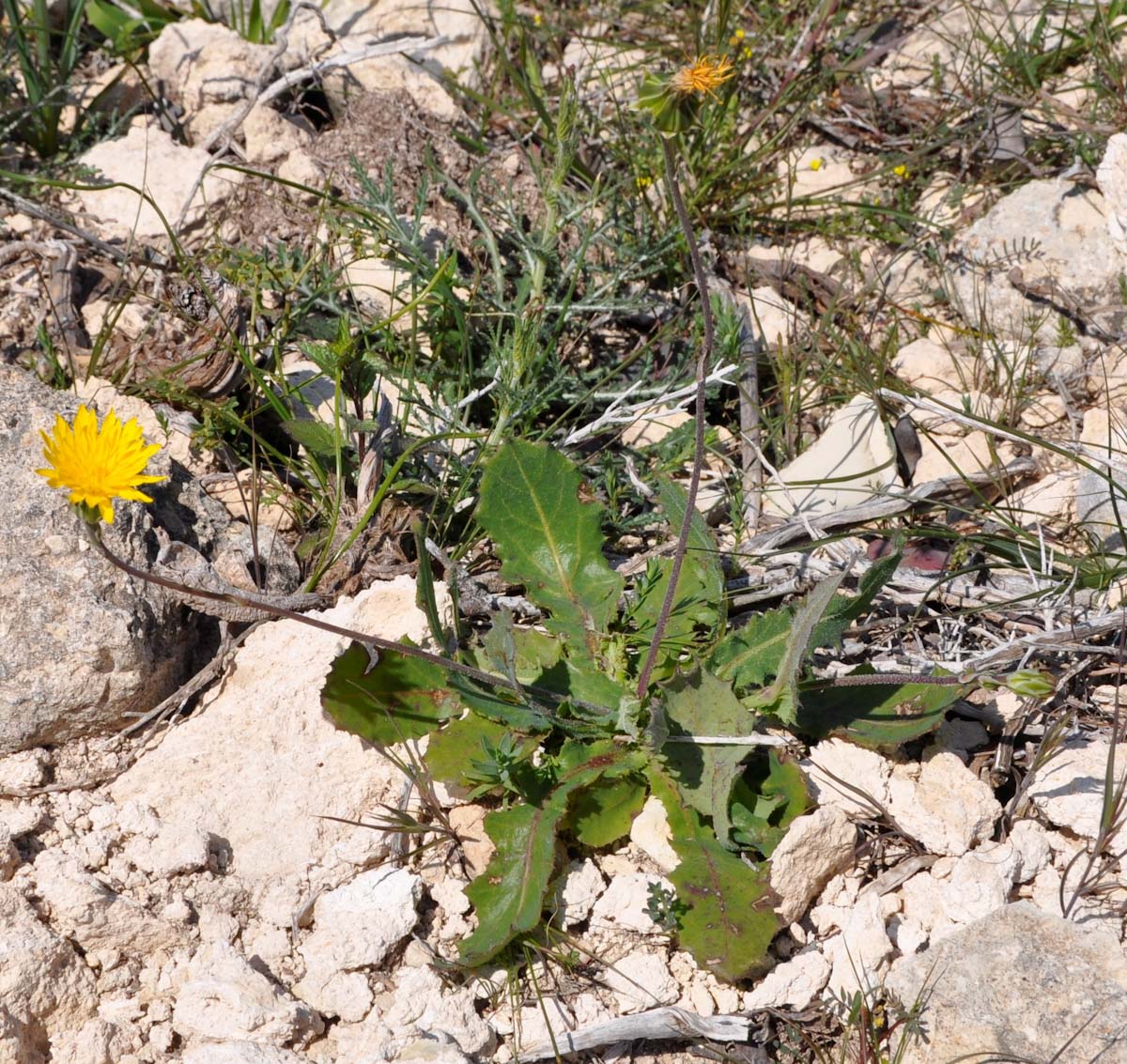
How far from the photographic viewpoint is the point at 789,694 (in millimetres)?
2102

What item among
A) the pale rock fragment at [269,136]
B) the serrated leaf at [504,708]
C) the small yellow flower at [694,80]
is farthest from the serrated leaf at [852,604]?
the pale rock fragment at [269,136]

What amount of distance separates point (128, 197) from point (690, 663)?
2254mm

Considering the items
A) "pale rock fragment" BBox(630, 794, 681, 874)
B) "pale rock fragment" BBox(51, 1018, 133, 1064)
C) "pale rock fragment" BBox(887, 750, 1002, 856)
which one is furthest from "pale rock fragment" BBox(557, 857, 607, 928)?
"pale rock fragment" BBox(51, 1018, 133, 1064)

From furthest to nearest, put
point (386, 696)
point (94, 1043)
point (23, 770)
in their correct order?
point (386, 696)
point (23, 770)
point (94, 1043)

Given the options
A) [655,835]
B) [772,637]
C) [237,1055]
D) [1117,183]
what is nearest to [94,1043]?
[237,1055]

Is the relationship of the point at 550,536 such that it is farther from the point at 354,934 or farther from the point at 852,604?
the point at 354,934

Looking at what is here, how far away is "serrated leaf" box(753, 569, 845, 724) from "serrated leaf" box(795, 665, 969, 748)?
0.54ft

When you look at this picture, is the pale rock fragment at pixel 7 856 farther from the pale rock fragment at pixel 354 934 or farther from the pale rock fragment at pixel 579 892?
the pale rock fragment at pixel 579 892

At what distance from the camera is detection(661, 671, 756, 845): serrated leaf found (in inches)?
Answer: 85.3

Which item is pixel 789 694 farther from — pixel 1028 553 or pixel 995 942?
pixel 1028 553

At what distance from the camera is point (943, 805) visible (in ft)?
7.27

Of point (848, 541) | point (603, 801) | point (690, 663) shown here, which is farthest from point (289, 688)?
point (848, 541)

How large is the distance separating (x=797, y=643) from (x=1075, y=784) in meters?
0.67

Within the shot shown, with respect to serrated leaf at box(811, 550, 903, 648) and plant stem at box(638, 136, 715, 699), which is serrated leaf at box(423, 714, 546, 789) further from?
serrated leaf at box(811, 550, 903, 648)
